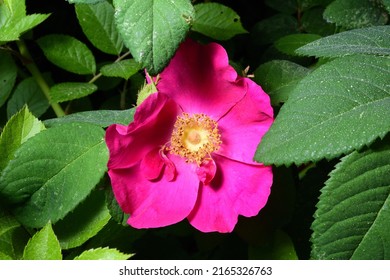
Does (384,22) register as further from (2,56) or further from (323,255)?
(2,56)

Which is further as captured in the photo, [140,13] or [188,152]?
[188,152]

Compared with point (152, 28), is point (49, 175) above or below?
below

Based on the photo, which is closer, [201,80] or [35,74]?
[201,80]

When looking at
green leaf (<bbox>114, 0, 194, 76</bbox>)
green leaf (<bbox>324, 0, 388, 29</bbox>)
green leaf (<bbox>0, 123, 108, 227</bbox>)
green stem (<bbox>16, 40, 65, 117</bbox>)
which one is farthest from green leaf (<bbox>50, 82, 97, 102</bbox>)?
green leaf (<bbox>324, 0, 388, 29</bbox>)

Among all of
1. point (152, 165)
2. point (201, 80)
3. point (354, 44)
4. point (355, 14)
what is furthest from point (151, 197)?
point (355, 14)

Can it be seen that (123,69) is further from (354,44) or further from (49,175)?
(354,44)
